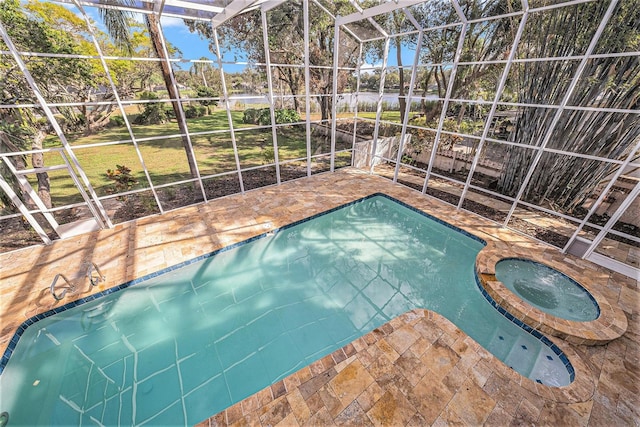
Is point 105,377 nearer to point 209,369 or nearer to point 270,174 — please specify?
point 209,369

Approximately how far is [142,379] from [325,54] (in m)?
13.2

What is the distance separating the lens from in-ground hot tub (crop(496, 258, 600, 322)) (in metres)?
4.12

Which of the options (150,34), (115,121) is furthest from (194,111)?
(150,34)

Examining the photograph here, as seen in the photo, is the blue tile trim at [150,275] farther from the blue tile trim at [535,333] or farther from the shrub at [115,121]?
the shrub at [115,121]

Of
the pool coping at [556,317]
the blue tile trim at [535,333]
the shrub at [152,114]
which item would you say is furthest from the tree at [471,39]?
the shrub at [152,114]

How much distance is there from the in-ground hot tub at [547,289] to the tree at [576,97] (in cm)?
343

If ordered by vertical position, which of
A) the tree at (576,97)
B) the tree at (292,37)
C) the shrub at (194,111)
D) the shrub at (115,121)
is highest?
the tree at (292,37)

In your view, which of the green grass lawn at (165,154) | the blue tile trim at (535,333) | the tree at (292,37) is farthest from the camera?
the tree at (292,37)

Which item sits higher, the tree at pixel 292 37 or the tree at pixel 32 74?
the tree at pixel 292 37

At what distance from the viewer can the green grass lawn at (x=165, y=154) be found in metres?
8.84

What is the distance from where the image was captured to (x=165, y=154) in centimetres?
1191

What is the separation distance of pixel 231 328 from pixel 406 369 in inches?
110

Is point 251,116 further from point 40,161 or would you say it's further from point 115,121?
point 40,161

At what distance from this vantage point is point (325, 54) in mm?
11734
